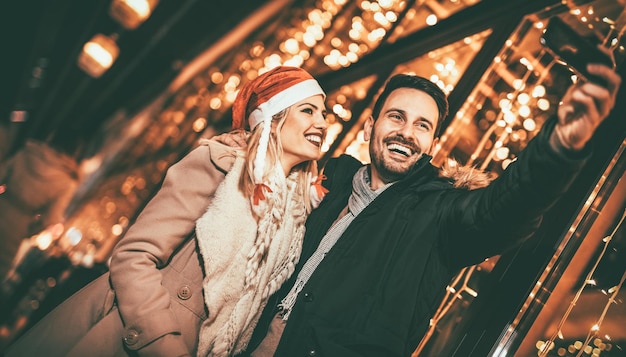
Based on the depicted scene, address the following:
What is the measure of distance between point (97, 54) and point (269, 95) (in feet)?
25.9

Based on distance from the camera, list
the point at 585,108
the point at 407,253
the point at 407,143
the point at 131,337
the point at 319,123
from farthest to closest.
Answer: the point at 319,123
the point at 407,143
the point at 407,253
the point at 131,337
the point at 585,108

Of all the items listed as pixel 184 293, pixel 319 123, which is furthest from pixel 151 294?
pixel 319 123

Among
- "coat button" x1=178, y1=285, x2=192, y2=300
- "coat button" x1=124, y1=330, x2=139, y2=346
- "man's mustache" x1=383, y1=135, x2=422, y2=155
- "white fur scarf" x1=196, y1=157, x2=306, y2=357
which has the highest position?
"man's mustache" x1=383, y1=135, x2=422, y2=155

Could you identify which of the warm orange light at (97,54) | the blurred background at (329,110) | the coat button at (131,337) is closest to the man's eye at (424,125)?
the blurred background at (329,110)

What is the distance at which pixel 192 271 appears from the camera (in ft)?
4.91

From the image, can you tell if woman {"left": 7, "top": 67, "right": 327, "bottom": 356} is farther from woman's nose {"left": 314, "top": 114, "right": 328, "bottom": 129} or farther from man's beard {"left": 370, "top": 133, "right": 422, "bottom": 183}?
man's beard {"left": 370, "top": 133, "right": 422, "bottom": 183}

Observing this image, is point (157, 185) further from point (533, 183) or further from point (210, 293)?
point (533, 183)

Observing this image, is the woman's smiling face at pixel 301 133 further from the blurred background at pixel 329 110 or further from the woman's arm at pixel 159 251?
the blurred background at pixel 329 110

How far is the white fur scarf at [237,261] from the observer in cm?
143

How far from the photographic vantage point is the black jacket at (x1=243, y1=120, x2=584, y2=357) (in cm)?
114

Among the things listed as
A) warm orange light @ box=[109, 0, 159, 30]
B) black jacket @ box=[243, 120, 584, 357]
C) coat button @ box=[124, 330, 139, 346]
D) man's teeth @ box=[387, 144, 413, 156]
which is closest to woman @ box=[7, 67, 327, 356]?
coat button @ box=[124, 330, 139, 346]

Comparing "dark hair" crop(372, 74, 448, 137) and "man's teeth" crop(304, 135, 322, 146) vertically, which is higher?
"dark hair" crop(372, 74, 448, 137)

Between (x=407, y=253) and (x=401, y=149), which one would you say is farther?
(x=401, y=149)

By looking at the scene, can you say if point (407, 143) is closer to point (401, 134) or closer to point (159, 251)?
point (401, 134)
